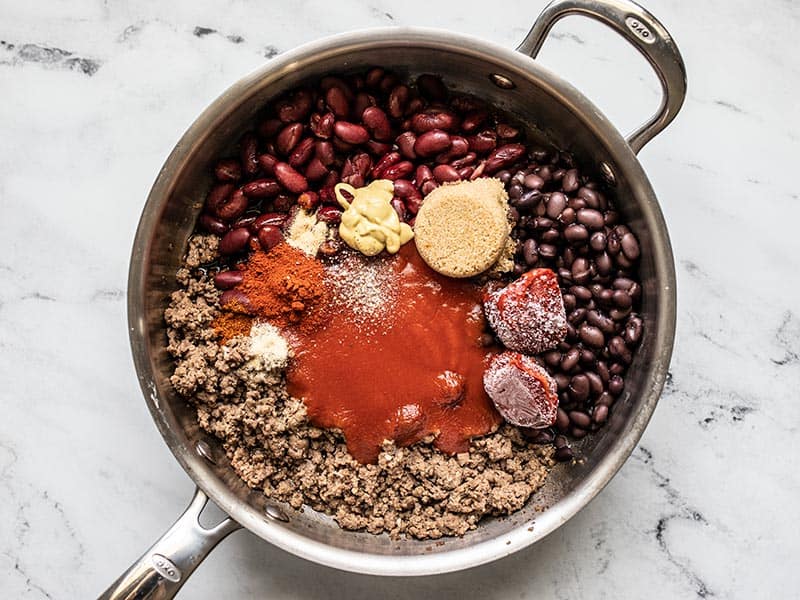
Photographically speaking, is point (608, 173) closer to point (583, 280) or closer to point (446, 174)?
point (583, 280)

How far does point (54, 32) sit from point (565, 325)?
1522mm

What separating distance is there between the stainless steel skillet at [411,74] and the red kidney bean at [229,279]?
14 cm

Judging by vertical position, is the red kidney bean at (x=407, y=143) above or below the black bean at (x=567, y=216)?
below

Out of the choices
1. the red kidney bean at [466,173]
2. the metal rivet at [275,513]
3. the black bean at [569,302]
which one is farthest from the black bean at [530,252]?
the metal rivet at [275,513]

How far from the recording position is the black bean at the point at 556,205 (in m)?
1.97

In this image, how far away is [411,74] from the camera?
2078mm

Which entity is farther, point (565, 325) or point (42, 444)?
point (42, 444)

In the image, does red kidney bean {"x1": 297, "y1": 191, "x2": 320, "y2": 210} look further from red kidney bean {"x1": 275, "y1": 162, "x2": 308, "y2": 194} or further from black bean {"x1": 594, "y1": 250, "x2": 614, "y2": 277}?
black bean {"x1": 594, "y1": 250, "x2": 614, "y2": 277}

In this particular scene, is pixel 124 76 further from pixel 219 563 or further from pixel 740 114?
pixel 740 114

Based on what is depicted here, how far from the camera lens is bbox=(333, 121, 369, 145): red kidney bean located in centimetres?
200

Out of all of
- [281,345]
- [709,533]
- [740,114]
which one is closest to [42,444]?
[281,345]

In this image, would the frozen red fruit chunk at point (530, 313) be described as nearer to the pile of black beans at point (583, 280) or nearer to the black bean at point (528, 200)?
the pile of black beans at point (583, 280)

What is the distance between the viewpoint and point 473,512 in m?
2.02

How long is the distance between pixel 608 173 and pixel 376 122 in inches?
22.5
